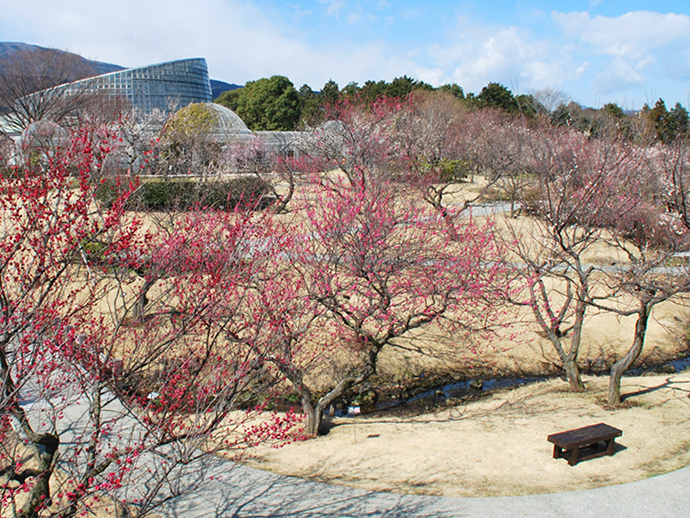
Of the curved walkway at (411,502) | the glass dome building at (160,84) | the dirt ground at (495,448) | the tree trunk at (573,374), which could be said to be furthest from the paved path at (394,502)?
the glass dome building at (160,84)

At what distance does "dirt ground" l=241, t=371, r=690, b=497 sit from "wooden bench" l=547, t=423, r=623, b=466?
0.11 m

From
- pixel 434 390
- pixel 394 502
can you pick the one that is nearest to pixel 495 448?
pixel 394 502

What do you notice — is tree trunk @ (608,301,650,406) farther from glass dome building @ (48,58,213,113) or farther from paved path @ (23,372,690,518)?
glass dome building @ (48,58,213,113)

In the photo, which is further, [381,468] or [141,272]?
[141,272]

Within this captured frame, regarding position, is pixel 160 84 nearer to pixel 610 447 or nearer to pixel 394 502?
pixel 394 502

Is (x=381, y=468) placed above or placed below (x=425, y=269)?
below

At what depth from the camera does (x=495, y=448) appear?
7.34 m

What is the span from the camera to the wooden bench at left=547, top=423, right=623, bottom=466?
21.6 ft

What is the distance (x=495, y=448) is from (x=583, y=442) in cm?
125

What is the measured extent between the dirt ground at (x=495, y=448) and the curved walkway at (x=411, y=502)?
0.22 metres

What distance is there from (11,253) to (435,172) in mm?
21840

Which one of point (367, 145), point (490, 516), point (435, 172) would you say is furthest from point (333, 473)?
point (435, 172)

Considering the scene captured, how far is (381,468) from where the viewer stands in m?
6.93

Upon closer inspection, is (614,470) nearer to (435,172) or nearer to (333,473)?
(333,473)
